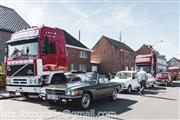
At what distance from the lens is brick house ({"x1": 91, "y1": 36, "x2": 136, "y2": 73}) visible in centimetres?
5091

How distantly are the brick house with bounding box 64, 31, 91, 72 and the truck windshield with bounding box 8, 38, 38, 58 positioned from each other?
69.1 feet

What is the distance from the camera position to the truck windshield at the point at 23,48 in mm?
11672

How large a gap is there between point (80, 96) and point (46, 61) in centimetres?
300

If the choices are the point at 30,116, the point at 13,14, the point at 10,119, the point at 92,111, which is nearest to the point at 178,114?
the point at 92,111

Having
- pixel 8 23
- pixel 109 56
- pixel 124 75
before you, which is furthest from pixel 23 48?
pixel 109 56

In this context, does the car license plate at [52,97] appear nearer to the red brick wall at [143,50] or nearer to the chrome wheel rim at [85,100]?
the chrome wheel rim at [85,100]

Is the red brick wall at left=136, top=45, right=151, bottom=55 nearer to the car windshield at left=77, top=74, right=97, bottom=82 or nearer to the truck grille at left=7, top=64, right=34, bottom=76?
the car windshield at left=77, top=74, right=97, bottom=82

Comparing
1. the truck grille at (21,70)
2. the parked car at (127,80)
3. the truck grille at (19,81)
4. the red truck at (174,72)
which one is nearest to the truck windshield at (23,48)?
the truck grille at (21,70)

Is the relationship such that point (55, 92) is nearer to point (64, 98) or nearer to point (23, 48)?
point (64, 98)

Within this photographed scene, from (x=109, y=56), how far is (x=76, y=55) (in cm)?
1674

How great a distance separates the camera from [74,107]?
1058 cm

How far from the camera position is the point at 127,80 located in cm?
1719

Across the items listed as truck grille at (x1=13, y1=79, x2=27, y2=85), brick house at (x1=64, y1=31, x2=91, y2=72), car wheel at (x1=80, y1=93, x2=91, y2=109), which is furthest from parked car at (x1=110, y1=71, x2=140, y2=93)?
brick house at (x1=64, y1=31, x2=91, y2=72)

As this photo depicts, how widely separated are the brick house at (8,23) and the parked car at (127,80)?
37.2 ft
